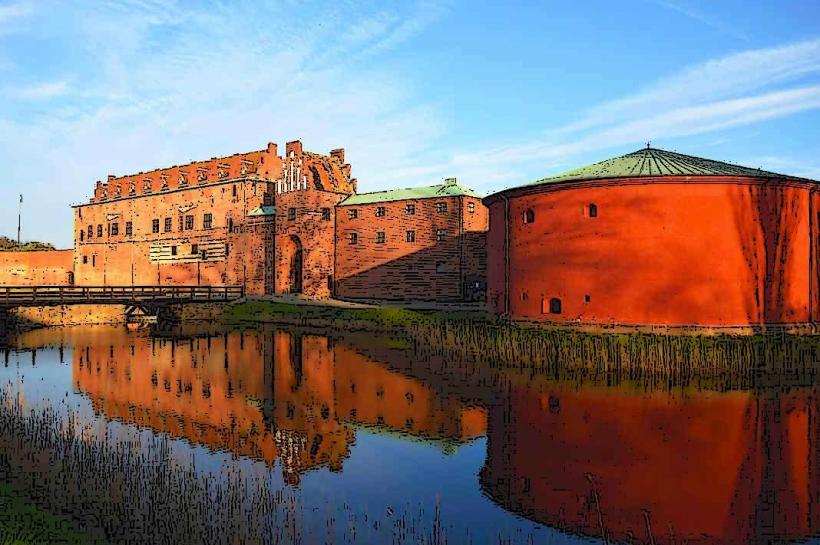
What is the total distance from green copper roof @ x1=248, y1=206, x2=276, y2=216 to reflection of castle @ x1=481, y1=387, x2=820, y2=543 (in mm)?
31287

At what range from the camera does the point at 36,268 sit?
181 ft

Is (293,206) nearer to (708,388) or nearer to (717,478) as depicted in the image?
Answer: (708,388)

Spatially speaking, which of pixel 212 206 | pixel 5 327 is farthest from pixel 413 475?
pixel 212 206

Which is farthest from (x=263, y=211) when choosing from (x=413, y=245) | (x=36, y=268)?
(x=36, y=268)

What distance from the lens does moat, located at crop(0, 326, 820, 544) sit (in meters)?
7.89

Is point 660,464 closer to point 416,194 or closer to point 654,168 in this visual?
point 654,168

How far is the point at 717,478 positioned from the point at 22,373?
19.1 meters

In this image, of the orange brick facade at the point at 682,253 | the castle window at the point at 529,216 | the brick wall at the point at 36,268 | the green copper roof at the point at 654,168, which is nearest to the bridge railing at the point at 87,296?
the castle window at the point at 529,216

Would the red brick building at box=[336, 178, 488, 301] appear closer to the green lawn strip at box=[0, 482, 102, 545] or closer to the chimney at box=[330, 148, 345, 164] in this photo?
the chimney at box=[330, 148, 345, 164]

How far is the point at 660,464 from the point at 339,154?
42151mm

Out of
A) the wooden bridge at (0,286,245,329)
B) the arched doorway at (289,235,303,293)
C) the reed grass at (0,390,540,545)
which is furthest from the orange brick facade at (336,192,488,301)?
the reed grass at (0,390,540,545)

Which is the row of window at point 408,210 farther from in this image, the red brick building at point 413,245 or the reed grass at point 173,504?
the reed grass at point 173,504

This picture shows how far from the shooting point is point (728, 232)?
21.0 metres

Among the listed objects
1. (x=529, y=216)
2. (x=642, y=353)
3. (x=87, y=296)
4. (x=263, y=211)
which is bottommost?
(x=642, y=353)
